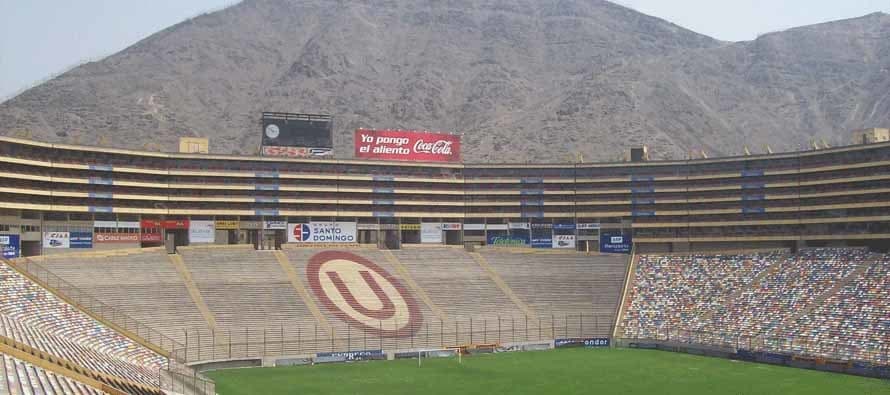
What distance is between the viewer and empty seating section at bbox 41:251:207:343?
225 ft

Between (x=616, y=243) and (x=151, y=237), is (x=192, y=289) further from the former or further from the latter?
(x=616, y=243)

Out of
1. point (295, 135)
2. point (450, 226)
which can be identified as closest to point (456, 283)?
point (450, 226)

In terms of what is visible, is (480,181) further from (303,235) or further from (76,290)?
(76,290)

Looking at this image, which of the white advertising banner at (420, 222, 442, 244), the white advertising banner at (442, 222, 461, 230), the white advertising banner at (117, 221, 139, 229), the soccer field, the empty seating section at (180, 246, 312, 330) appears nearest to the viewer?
the soccer field

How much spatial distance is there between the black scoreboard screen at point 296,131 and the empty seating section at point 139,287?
1891 cm

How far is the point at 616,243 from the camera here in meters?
95.8

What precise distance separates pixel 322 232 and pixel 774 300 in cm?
4533

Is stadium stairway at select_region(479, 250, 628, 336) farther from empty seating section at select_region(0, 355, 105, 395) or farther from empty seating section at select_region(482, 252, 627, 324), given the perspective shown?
empty seating section at select_region(0, 355, 105, 395)

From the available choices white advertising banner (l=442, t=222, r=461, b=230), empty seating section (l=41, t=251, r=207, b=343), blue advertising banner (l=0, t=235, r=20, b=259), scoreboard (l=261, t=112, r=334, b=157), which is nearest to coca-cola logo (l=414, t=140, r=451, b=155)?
white advertising banner (l=442, t=222, r=461, b=230)

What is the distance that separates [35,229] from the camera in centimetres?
7800

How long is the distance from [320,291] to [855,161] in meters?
51.2

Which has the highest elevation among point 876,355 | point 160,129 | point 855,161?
point 160,129

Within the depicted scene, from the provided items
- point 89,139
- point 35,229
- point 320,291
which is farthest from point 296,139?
point 89,139

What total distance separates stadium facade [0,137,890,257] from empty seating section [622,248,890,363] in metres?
4.77
